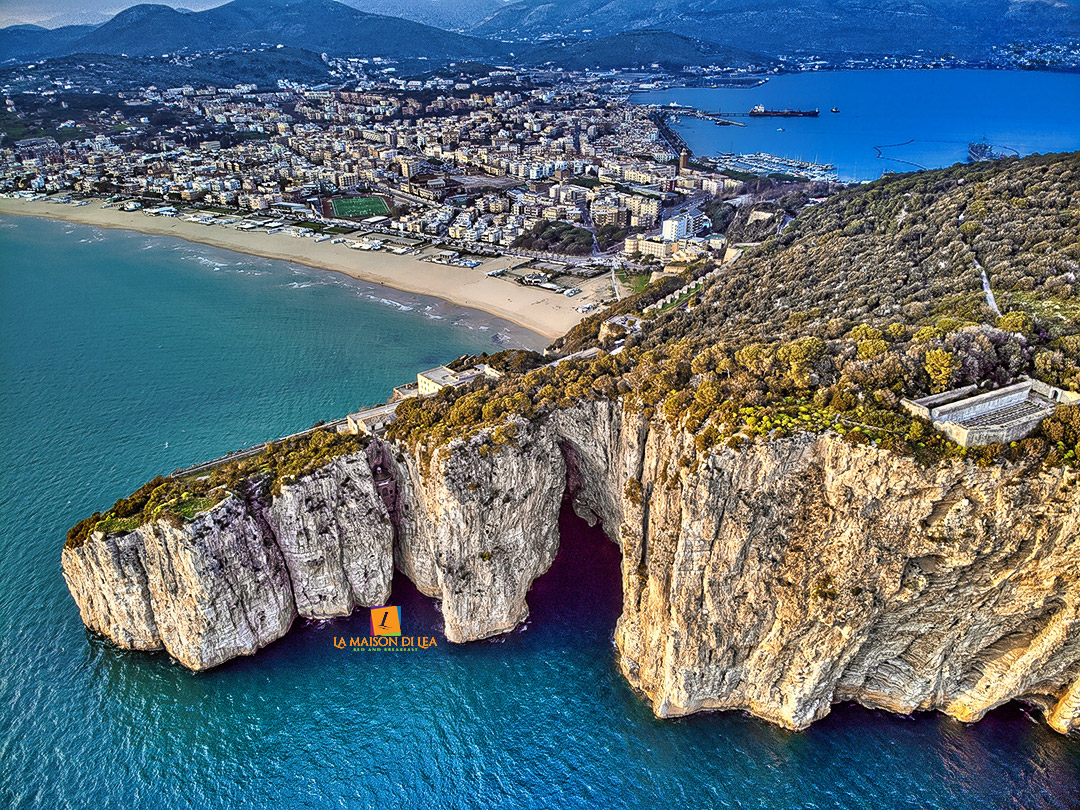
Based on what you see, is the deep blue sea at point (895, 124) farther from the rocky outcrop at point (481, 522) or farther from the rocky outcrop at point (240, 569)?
the rocky outcrop at point (240, 569)

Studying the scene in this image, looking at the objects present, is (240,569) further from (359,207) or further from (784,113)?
(784,113)

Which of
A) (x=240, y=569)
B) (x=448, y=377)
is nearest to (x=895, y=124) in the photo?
(x=448, y=377)

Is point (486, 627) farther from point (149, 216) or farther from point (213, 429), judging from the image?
point (149, 216)

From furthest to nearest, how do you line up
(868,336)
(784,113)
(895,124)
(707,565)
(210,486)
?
1. (784,113)
2. (895,124)
3. (210,486)
4. (868,336)
5. (707,565)

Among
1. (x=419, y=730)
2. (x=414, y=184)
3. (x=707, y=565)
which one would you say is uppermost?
(x=414, y=184)

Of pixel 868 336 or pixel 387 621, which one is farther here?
pixel 387 621

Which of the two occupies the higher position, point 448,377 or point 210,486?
point 448,377

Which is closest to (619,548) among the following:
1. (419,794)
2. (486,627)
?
(486,627)

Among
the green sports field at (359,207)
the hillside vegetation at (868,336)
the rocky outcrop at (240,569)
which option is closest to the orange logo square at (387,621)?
the rocky outcrop at (240,569)
